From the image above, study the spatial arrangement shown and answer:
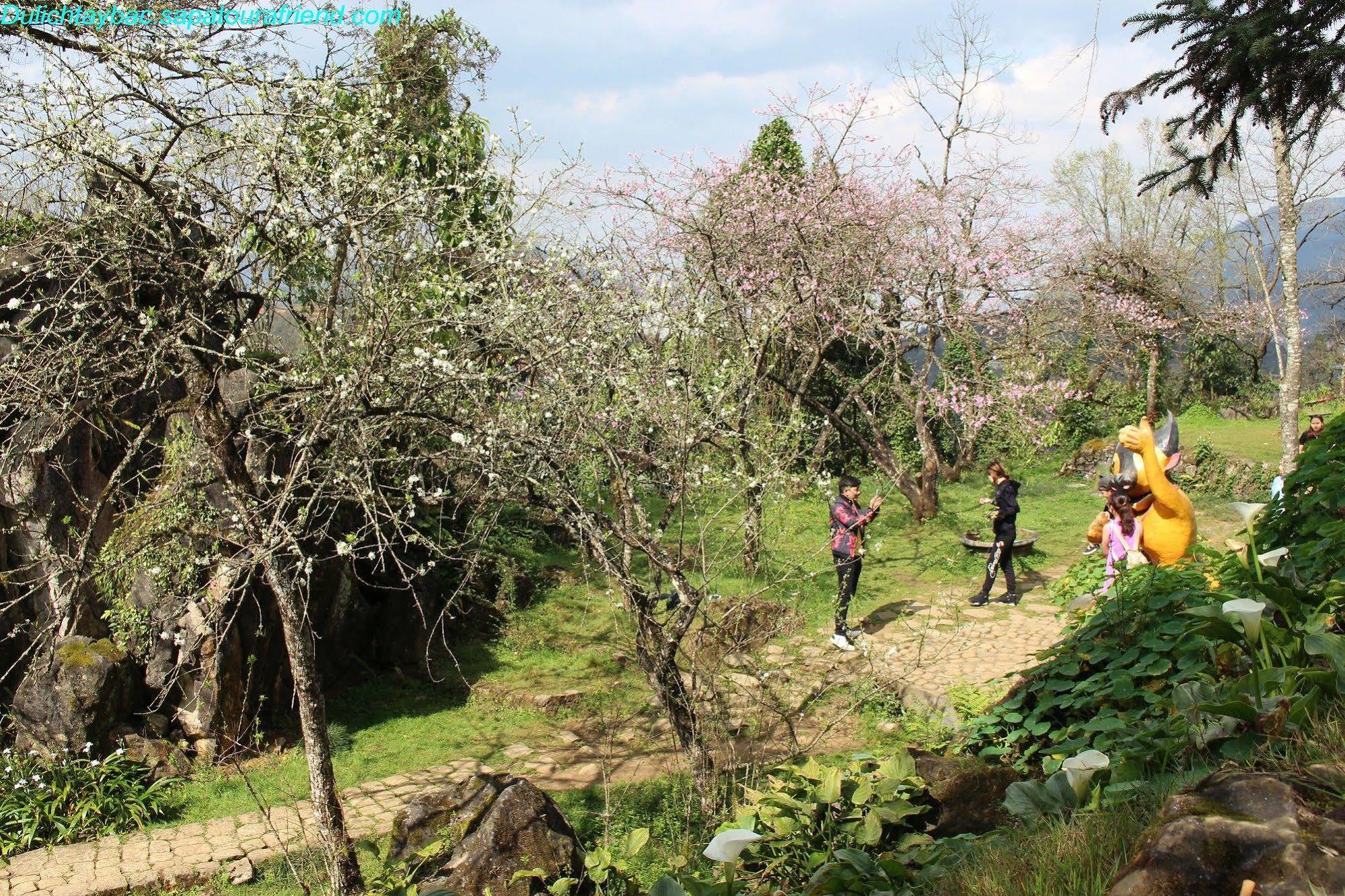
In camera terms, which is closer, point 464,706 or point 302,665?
point 302,665

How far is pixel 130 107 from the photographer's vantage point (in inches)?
217

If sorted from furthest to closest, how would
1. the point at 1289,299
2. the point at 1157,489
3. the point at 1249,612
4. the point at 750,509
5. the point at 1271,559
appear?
the point at 1289,299 → the point at 1157,489 → the point at 750,509 → the point at 1271,559 → the point at 1249,612

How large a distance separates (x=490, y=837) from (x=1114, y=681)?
9.62ft

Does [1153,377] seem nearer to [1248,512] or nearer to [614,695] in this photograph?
[614,695]

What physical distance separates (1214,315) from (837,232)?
14.7m

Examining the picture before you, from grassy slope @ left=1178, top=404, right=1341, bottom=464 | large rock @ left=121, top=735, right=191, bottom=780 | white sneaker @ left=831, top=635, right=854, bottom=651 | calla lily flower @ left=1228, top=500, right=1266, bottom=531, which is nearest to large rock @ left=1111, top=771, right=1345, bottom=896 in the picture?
calla lily flower @ left=1228, top=500, right=1266, bottom=531

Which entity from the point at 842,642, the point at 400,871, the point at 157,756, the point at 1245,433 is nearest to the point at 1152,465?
the point at 842,642

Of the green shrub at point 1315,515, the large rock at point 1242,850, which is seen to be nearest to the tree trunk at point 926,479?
the green shrub at point 1315,515

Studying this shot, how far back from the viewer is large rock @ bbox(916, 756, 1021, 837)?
3270 millimetres

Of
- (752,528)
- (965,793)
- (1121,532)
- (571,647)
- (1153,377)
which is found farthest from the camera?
(1153,377)

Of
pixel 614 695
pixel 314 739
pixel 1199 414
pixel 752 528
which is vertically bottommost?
pixel 614 695

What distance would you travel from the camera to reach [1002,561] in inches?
431

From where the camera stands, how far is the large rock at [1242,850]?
71.4 inches

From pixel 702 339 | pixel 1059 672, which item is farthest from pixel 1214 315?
pixel 1059 672
